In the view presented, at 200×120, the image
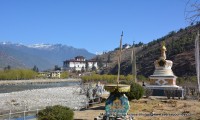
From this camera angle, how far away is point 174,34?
609 feet

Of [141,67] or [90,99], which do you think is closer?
[90,99]

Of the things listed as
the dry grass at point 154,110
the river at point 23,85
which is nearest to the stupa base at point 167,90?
the dry grass at point 154,110

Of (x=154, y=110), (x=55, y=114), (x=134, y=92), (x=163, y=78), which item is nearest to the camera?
(x=55, y=114)

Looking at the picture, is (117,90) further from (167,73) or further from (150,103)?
(167,73)

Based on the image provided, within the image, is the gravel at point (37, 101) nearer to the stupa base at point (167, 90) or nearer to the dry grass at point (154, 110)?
the dry grass at point (154, 110)

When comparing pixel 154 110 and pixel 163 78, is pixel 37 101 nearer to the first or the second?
pixel 163 78

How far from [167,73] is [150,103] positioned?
996 centimetres

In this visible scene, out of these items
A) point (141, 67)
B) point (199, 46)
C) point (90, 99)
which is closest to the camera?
point (199, 46)

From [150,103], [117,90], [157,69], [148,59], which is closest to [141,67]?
[148,59]

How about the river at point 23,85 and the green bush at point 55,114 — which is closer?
the green bush at point 55,114

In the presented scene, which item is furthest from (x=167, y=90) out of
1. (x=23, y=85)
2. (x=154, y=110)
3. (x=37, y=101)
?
(x=23, y=85)

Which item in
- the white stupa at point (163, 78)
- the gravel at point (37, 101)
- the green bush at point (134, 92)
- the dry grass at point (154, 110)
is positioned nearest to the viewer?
the dry grass at point (154, 110)

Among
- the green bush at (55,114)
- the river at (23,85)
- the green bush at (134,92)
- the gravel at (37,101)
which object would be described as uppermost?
the river at (23,85)

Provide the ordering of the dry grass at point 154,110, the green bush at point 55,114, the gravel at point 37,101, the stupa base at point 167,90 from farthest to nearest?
the gravel at point 37,101, the stupa base at point 167,90, the dry grass at point 154,110, the green bush at point 55,114
